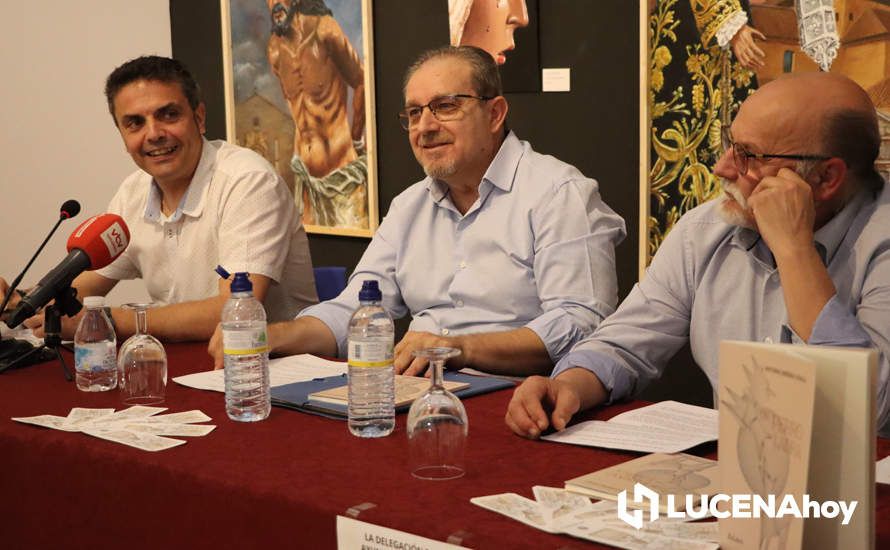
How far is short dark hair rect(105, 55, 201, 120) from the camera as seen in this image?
3219mm

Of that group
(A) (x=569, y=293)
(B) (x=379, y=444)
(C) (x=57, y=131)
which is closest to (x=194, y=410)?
(B) (x=379, y=444)

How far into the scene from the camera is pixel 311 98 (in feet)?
17.7

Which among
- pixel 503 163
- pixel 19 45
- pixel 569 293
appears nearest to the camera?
pixel 569 293

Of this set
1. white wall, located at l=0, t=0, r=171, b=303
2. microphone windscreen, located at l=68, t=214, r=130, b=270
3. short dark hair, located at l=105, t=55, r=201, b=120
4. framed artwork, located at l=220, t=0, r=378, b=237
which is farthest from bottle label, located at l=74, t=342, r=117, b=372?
white wall, located at l=0, t=0, r=171, b=303

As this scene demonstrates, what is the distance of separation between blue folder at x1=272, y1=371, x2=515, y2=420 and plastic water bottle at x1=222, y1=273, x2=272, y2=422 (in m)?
0.07

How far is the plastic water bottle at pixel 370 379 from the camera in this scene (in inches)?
69.2

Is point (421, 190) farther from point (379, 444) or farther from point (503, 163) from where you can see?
point (379, 444)

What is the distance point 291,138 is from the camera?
557 cm

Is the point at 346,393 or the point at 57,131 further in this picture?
the point at 57,131

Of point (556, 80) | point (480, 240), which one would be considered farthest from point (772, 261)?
point (556, 80)

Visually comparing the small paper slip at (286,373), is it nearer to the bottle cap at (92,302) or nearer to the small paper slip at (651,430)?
the bottle cap at (92,302)

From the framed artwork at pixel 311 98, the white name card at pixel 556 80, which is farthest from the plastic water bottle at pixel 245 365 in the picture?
the framed artwork at pixel 311 98

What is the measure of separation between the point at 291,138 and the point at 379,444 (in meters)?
4.06

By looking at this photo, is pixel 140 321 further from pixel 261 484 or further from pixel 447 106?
pixel 447 106
